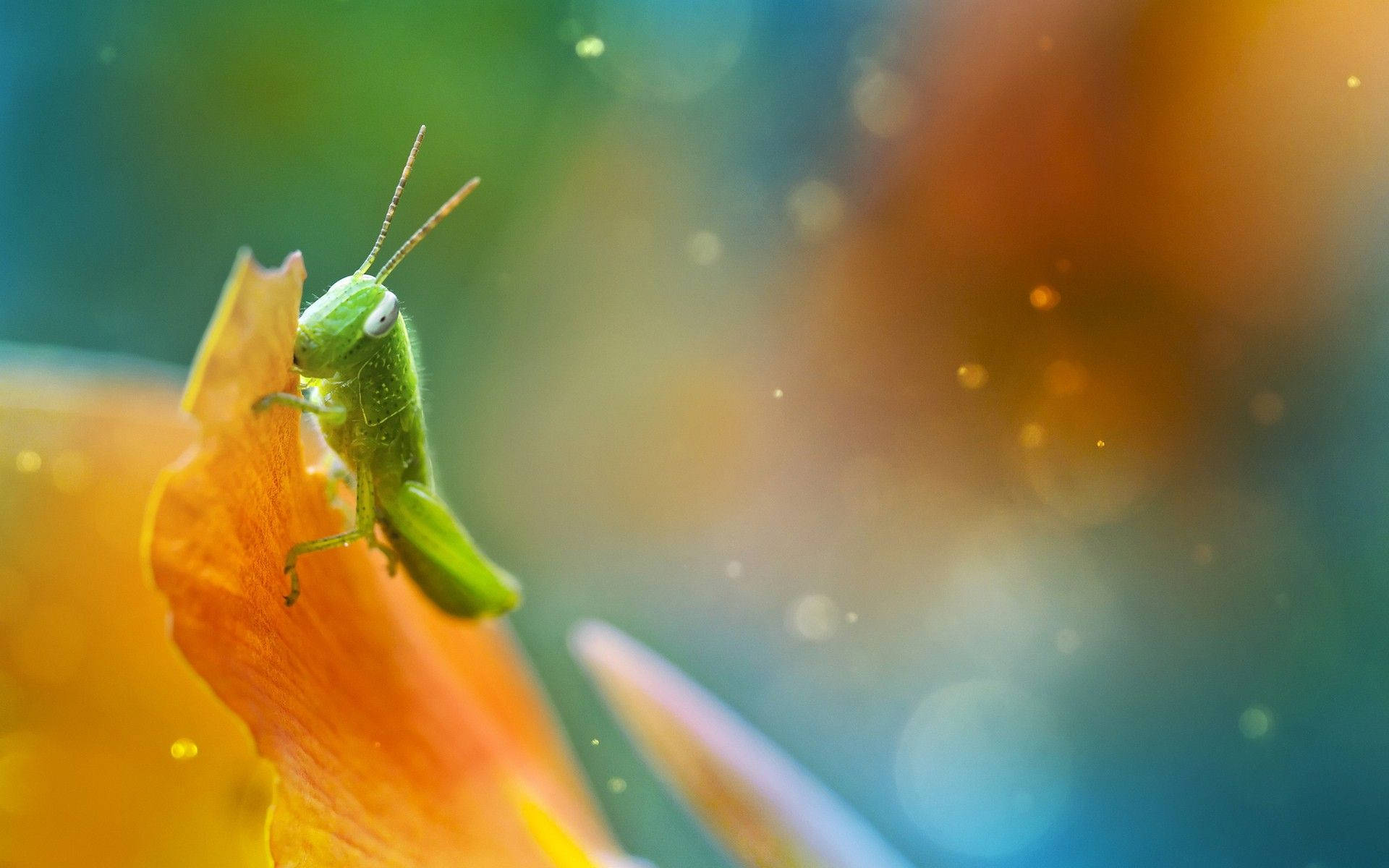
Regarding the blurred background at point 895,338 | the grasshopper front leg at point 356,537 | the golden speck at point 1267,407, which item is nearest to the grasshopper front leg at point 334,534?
the grasshopper front leg at point 356,537

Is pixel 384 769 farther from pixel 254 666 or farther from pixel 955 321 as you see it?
pixel 955 321

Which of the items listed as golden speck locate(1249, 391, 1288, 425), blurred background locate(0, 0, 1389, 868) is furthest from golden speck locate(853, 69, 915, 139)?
golden speck locate(1249, 391, 1288, 425)

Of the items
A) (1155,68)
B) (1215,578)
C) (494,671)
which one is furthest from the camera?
(1215,578)

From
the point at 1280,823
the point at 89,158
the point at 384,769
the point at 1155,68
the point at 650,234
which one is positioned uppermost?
the point at 1155,68

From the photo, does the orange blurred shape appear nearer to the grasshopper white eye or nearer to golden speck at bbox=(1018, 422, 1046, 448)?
the grasshopper white eye

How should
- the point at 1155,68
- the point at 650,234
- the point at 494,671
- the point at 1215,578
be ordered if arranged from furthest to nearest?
the point at 650,234 < the point at 1215,578 < the point at 1155,68 < the point at 494,671

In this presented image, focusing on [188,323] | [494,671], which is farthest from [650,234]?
[494,671]

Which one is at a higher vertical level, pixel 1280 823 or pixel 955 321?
pixel 955 321
